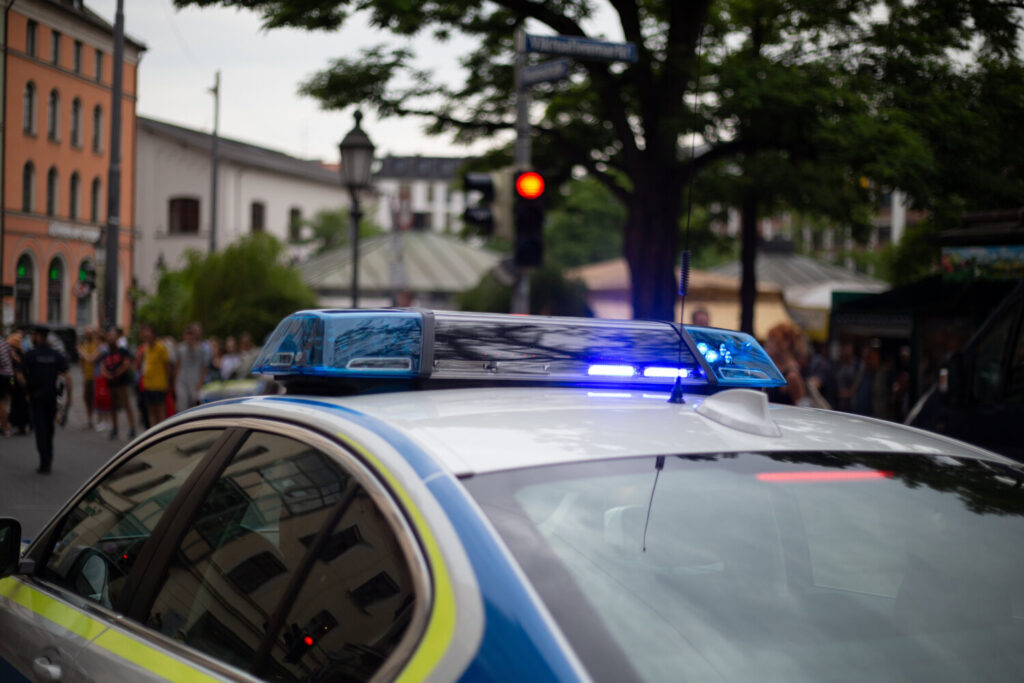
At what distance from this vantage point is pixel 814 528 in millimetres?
2164

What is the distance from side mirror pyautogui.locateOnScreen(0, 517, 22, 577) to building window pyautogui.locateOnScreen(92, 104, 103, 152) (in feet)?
84.9

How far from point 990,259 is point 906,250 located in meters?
16.9

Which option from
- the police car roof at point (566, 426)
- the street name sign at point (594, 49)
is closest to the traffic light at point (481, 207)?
the street name sign at point (594, 49)

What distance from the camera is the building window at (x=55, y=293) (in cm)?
3284

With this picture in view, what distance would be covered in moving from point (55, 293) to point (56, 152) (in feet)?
22.6

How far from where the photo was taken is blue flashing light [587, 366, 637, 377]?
2.83 m

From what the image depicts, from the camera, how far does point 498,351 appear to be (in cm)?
279

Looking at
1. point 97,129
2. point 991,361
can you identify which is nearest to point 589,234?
point 97,129

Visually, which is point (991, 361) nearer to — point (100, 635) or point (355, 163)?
point (100, 635)

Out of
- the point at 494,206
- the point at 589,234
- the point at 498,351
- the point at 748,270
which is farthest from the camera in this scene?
the point at 589,234

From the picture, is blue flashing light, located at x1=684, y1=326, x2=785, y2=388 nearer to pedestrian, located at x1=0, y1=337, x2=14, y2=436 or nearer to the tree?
the tree

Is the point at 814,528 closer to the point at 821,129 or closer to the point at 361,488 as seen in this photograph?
the point at 361,488

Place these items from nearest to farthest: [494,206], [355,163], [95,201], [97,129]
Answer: [494,206] → [355,163] → [97,129] → [95,201]

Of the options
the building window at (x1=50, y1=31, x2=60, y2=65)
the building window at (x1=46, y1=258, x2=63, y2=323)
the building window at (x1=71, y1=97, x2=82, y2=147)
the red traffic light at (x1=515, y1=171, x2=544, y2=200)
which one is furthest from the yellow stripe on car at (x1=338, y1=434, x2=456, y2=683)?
the building window at (x1=46, y1=258, x2=63, y2=323)
